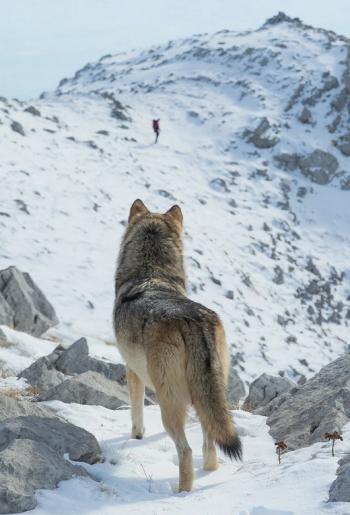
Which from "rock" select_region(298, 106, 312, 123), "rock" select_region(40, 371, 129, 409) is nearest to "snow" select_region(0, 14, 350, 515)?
"rock" select_region(40, 371, 129, 409)

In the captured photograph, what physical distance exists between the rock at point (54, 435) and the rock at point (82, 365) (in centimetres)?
512

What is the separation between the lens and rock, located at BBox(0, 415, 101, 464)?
18.0 ft

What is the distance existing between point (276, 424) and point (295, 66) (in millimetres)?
62491

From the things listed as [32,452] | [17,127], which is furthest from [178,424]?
[17,127]

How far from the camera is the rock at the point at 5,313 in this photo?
15.2 m

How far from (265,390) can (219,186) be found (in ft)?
111

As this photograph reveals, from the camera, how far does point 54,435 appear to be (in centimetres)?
584

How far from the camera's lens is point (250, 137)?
52844 millimetres

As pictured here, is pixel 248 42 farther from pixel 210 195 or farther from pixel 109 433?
pixel 109 433

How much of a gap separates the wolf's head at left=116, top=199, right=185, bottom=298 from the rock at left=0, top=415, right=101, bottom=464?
68.9 inches

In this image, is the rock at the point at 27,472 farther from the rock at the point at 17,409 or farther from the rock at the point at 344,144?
the rock at the point at 344,144

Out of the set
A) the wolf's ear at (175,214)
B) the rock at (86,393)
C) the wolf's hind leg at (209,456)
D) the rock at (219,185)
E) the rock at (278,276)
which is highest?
the wolf's ear at (175,214)

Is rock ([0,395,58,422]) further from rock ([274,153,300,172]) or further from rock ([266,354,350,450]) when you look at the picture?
rock ([274,153,300,172])

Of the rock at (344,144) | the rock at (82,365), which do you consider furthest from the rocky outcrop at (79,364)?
the rock at (344,144)
